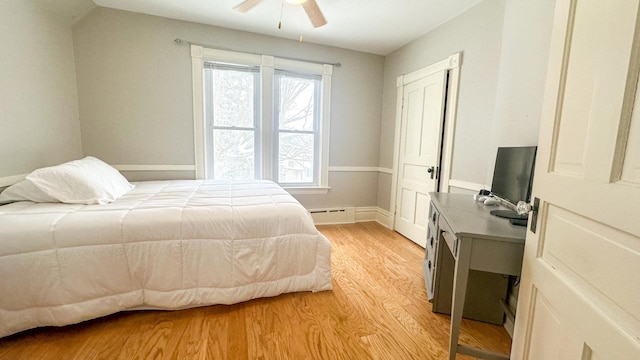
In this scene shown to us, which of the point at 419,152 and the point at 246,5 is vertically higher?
the point at 246,5

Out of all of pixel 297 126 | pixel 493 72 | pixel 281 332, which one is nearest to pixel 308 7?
pixel 297 126

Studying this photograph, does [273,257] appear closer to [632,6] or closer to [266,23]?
[632,6]

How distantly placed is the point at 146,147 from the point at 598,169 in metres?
3.63

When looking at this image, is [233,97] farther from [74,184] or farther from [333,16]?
[74,184]

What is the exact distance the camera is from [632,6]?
0.63 m

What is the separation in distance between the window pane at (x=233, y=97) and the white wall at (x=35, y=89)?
4.58 feet

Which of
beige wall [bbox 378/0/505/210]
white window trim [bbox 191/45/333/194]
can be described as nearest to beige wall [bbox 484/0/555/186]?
beige wall [bbox 378/0/505/210]

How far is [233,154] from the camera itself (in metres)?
3.33

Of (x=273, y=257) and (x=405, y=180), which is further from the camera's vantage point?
(x=405, y=180)

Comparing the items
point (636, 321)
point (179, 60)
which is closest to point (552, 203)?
point (636, 321)

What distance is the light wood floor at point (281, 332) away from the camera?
4.58 ft

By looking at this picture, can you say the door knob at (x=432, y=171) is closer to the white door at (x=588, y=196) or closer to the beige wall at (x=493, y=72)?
→ the beige wall at (x=493, y=72)

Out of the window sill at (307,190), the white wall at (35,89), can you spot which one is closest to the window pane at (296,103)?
the window sill at (307,190)

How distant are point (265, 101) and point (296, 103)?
45 centimetres
